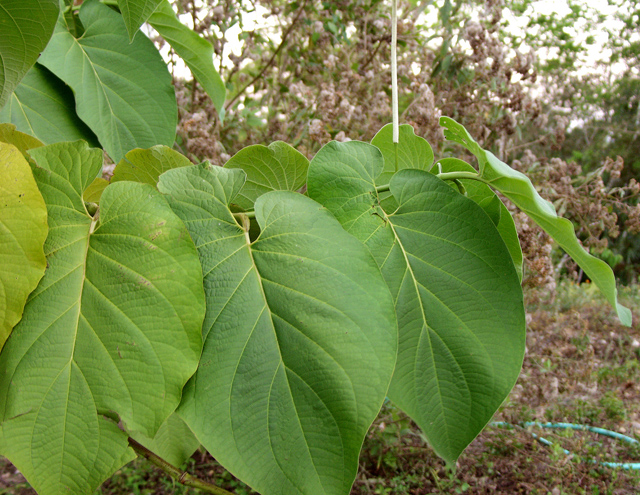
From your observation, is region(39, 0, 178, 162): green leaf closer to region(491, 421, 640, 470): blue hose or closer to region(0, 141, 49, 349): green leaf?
region(0, 141, 49, 349): green leaf

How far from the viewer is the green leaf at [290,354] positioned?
0.91 ft

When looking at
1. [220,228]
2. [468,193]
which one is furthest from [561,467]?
[220,228]

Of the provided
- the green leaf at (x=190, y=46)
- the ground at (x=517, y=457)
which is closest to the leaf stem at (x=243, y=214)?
the green leaf at (x=190, y=46)

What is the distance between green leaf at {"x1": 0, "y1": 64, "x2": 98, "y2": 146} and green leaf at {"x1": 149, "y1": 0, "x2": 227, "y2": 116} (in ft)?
0.64

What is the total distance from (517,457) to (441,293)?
2.57 m

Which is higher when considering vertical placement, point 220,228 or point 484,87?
point 484,87

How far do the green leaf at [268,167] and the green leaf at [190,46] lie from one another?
0.35m

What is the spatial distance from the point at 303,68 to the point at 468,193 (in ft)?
7.91

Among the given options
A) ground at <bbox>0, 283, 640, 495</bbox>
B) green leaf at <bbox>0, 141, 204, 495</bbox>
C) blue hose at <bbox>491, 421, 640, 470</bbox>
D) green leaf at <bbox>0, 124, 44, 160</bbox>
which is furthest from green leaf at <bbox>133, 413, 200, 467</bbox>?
blue hose at <bbox>491, 421, 640, 470</bbox>

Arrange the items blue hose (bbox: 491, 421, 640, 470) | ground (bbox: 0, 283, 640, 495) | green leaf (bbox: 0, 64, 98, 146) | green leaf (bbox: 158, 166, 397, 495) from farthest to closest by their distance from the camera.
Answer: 1. blue hose (bbox: 491, 421, 640, 470)
2. ground (bbox: 0, 283, 640, 495)
3. green leaf (bbox: 0, 64, 98, 146)
4. green leaf (bbox: 158, 166, 397, 495)

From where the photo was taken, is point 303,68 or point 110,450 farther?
point 303,68

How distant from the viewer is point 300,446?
278 millimetres

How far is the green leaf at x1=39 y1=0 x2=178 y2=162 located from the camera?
56 centimetres

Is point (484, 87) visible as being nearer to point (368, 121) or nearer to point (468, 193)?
point (368, 121)
